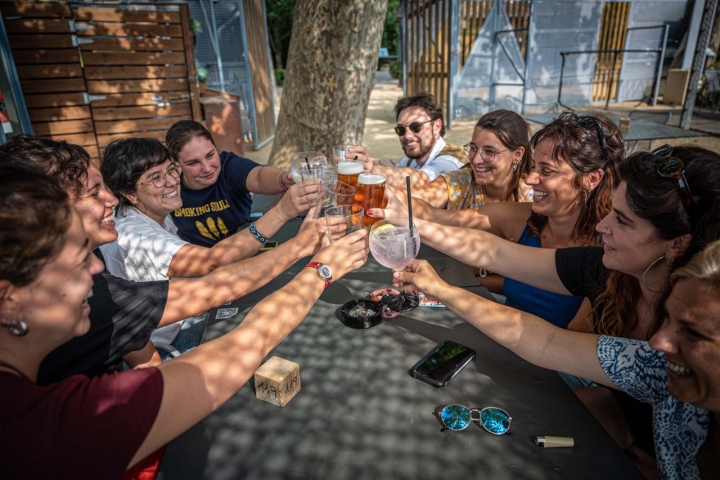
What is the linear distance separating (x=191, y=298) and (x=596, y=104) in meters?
17.0

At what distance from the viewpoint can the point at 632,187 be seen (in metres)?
1.75

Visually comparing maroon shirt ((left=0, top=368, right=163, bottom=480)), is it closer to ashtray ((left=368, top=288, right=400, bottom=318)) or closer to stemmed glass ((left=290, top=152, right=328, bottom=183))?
ashtray ((left=368, top=288, right=400, bottom=318))

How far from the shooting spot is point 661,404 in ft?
5.06

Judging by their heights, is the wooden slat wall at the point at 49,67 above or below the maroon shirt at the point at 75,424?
above

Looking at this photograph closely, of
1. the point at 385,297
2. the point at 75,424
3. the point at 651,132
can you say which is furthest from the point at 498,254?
the point at 651,132

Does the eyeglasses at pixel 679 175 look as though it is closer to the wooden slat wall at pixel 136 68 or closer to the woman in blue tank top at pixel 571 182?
the woman in blue tank top at pixel 571 182

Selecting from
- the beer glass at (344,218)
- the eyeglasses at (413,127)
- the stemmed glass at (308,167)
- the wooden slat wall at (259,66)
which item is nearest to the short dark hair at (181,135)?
the stemmed glass at (308,167)

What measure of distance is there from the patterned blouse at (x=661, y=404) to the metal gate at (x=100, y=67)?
8.14m

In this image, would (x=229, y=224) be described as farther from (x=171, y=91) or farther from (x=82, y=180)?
(x=171, y=91)

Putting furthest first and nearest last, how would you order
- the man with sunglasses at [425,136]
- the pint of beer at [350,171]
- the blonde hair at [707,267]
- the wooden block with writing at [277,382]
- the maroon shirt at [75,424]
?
the man with sunglasses at [425,136], the pint of beer at [350,171], the wooden block with writing at [277,382], the blonde hair at [707,267], the maroon shirt at [75,424]

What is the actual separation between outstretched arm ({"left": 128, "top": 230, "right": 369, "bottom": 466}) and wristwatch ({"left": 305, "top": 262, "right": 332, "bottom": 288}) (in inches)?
0.9

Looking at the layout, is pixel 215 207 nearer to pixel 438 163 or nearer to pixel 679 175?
pixel 438 163

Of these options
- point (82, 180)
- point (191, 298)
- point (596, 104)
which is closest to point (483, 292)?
point (191, 298)

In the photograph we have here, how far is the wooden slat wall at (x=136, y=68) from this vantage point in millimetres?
7301
